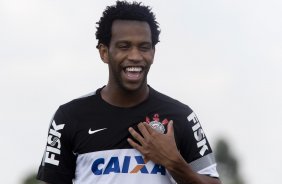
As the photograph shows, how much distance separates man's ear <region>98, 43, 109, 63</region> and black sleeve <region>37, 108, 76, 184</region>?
2.23 ft

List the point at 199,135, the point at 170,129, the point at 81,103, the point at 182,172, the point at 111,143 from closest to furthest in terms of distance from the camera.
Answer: the point at 182,172
the point at 170,129
the point at 111,143
the point at 199,135
the point at 81,103

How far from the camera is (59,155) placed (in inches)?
476

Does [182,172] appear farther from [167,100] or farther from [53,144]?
[53,144]

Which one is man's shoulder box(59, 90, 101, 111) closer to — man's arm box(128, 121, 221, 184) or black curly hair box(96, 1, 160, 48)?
black curly hair box(96, 1, 160, 48)

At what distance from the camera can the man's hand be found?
37.8ft

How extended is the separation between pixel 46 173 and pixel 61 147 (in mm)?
302

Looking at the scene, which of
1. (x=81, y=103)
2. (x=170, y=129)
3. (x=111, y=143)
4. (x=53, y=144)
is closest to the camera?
(x=170, y=129)

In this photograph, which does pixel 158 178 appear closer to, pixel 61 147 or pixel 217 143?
pixel 61 147

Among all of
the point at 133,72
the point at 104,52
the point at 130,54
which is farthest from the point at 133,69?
the point at 104,52

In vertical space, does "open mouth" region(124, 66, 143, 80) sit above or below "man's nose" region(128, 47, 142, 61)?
below

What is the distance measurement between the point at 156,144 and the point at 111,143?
1.67 feet

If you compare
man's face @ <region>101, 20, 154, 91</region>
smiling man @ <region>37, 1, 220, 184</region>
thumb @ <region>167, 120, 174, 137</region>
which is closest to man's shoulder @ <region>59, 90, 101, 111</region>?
smiling man @ <region>37, 1, 220, 184</region>

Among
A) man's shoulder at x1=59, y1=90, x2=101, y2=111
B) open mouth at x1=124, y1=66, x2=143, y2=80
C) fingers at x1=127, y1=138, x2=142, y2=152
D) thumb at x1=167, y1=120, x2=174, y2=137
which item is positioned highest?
open mouth at x1=124, y1=66, x2=143, y2=80

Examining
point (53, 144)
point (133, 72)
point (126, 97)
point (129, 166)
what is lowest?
point (129, 166)
